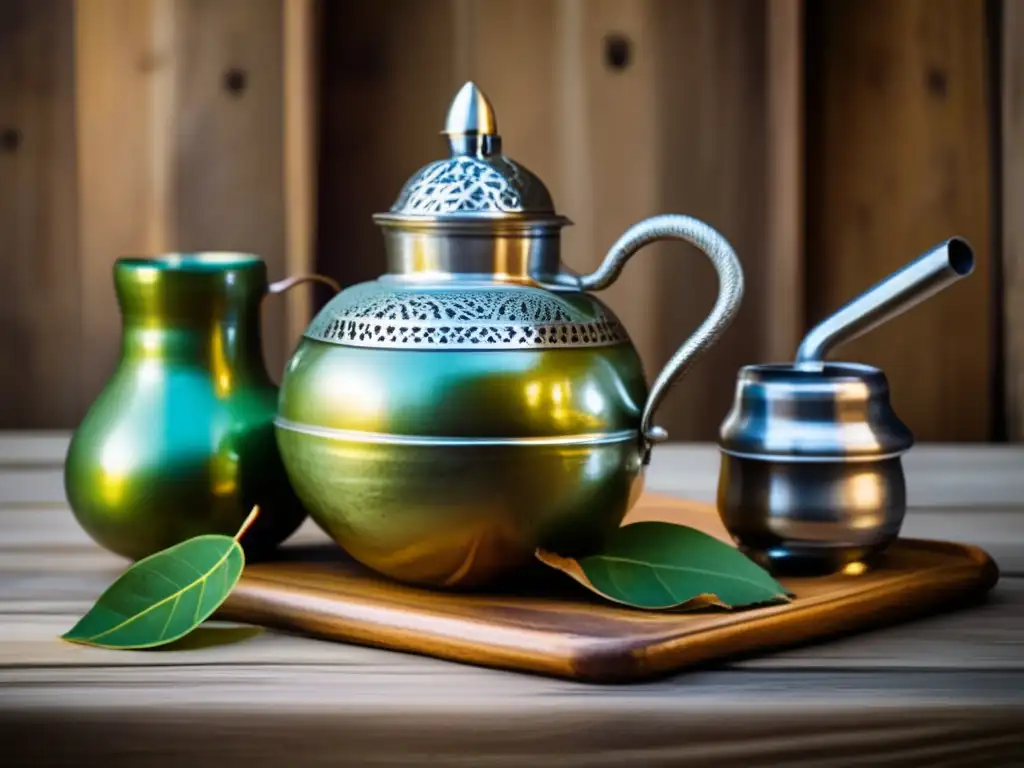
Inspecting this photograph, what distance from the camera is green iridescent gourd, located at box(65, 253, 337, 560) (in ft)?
2.55

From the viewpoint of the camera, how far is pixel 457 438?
2.19 ft

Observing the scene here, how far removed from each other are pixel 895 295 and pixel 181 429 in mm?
385

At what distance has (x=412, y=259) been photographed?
0.72 meters

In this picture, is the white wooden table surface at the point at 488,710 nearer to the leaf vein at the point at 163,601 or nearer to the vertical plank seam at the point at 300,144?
the leaf vein at the point at 163,601

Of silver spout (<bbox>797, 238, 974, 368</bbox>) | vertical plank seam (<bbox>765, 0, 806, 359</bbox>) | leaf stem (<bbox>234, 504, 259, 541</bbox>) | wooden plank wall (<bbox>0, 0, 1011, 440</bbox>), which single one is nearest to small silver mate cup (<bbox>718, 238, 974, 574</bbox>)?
silver spout (<bbox>797, 238, 974, 368</bbox>)

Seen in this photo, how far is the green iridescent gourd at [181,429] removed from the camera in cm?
78

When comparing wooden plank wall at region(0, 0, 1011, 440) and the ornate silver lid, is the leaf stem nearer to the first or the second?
the ornate silver lid

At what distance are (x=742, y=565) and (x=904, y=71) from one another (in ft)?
3.63

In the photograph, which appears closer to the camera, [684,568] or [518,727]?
[518,727]

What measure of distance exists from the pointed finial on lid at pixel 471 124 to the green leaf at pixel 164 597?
23 centimetres

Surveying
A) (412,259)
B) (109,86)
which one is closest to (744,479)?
(412,259)

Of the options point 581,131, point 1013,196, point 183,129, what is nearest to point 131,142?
Answer: point 183,129

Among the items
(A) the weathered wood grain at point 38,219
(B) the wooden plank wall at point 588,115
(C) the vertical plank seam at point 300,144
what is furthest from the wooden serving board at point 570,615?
(A) the weathered wood grain at point 38,219

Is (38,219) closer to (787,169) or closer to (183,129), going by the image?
(183,129)
